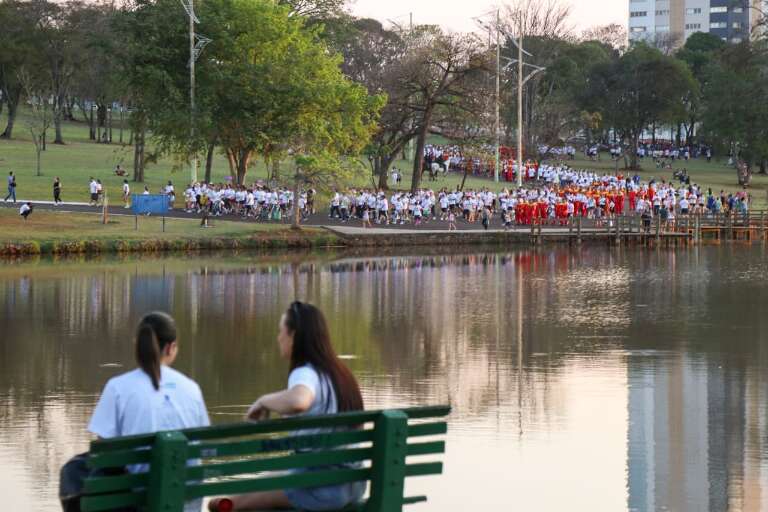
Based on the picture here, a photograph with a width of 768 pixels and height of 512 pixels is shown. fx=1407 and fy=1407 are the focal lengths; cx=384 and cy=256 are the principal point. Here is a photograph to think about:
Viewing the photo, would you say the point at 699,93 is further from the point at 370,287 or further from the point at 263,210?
the point at 370,287

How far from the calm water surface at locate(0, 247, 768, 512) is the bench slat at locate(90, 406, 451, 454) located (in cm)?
460

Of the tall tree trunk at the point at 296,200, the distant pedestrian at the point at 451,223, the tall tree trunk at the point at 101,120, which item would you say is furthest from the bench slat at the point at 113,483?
the tall tree trunk at the point at 101,120

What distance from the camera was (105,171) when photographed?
78.6 metres

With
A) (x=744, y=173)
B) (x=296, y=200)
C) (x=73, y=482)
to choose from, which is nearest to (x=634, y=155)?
(x=744, y=173)

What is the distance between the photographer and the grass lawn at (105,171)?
6746 centimetres

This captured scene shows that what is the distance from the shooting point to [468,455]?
47.9 feet

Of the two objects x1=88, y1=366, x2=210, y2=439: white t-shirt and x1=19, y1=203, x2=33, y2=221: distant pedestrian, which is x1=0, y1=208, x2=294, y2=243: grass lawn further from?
x1=88, y1=366, x2=210, y2=439: white t-shirt

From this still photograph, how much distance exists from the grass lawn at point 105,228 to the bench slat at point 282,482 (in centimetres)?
4004

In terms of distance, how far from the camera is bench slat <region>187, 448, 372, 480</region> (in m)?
7.63

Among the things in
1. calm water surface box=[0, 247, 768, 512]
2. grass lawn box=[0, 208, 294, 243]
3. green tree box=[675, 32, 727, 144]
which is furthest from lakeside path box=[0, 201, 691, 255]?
green tree box=[675, 32, 727, 144]

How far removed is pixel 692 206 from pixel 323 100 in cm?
1900

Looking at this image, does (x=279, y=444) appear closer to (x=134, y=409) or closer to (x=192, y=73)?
(x=134, y=409)

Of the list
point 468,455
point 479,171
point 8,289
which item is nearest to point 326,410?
point 468,455

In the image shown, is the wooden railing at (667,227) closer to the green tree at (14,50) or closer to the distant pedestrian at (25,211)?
the distant pedestrian at (25,211)
